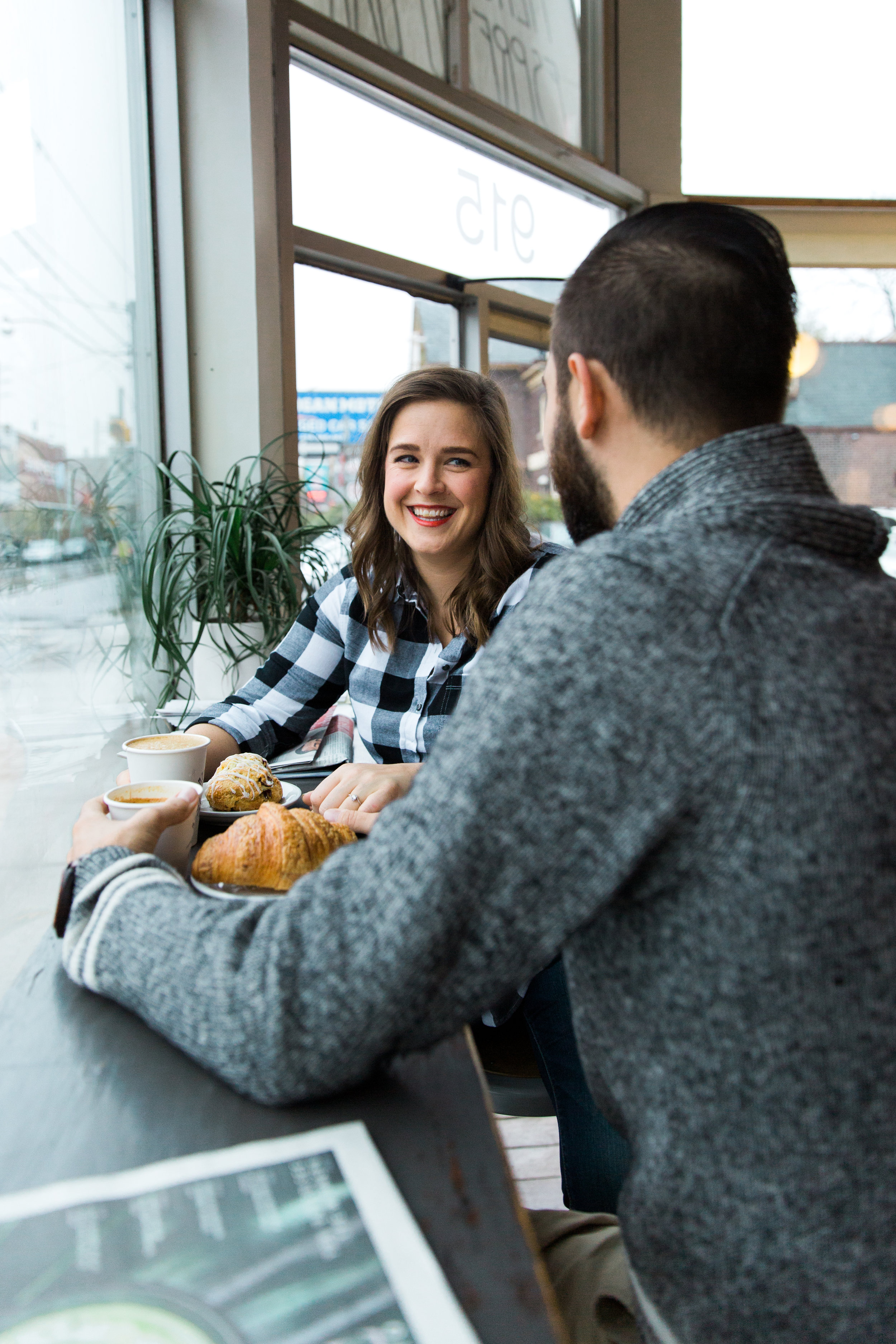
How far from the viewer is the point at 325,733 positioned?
1.78 m

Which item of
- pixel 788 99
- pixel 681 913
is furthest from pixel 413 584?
pixel 788 99

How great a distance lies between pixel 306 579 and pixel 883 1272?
248cm

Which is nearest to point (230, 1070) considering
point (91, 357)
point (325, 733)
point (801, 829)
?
point (801, 829)

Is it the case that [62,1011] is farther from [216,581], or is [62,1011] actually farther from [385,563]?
[216,581]

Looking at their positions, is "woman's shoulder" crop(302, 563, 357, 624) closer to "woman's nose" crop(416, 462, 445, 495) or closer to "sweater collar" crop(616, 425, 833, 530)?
"woman's nose" crop(416, 462, 445, 495)

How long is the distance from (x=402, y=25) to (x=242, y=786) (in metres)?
3.33

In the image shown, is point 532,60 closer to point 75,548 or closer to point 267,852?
point 75,548

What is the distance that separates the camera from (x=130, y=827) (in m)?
0.85

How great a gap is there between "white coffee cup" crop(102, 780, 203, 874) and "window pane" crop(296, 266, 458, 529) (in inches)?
82.6

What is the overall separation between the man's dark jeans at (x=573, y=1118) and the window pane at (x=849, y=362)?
4404 millimetres

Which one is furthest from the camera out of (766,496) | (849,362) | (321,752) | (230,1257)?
(849,362)

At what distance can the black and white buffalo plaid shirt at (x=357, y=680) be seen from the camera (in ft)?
5.43

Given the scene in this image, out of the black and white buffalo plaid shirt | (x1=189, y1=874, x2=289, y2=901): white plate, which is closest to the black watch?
(x1=189, y1=874, x2=289, y2=901): white plate

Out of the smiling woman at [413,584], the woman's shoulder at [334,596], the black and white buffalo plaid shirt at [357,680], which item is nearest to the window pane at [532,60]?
the smiling woman at [413,584]
